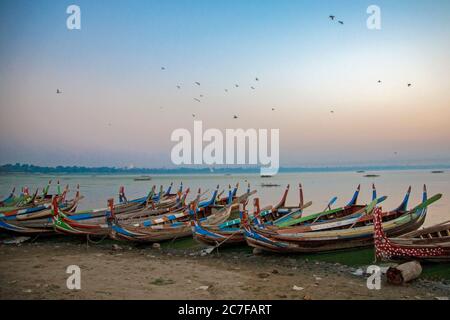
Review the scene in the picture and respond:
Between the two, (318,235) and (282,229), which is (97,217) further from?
(318,235)

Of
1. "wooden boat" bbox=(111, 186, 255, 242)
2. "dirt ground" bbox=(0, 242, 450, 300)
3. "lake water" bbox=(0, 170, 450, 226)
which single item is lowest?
"lake water" bbox=(0, 170, 450, 226)

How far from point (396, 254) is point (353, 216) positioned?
145 inches

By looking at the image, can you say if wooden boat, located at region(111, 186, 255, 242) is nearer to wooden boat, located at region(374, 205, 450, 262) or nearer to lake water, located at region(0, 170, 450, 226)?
wooden boat, located at region(374, 205, 450, 262)

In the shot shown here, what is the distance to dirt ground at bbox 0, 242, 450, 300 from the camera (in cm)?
739

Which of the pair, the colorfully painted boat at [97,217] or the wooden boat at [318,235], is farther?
the colorfully painted boat at [97,217]

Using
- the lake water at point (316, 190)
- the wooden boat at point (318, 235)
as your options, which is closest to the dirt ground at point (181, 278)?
the wooden boat at point (318, 235)

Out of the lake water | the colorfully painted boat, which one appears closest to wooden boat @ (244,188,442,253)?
the colorfully painted boat

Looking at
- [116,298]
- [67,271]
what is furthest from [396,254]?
[67,271]

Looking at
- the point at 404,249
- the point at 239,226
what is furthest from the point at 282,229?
the point at 404,249

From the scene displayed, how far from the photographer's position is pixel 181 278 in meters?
8.71

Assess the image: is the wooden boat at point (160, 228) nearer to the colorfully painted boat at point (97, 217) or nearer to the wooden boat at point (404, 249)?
the colorfully painted boat at point (97, 217)

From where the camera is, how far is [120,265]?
32.8 ft

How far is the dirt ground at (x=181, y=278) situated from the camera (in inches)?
291
